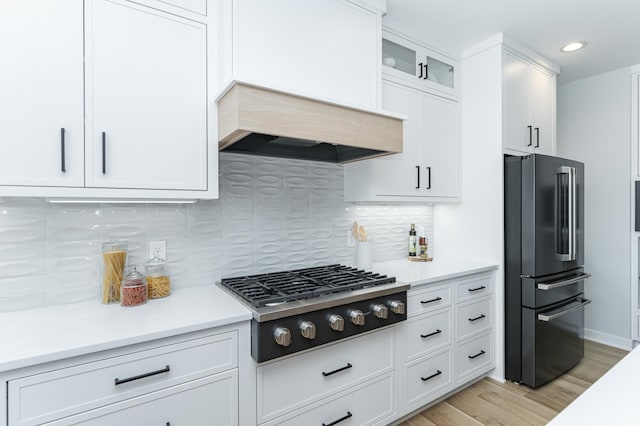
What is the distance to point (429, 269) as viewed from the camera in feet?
7.88

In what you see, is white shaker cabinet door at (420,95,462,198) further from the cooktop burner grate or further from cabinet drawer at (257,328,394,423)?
cabinet drawer at (257,328,394,423)

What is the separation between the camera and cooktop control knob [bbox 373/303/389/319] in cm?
173

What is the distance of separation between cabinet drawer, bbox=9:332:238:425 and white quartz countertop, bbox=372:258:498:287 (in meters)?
1.16

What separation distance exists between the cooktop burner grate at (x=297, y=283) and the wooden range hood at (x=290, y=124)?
2.33 feet

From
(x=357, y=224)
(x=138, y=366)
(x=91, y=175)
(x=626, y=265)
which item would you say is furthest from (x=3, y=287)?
(x=626, y=265)

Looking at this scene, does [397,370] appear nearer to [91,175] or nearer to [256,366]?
[256,366]

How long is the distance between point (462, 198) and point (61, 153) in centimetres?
268

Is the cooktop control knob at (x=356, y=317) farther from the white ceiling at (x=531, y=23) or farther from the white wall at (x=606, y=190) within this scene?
the white wall at (x=606, y=190)

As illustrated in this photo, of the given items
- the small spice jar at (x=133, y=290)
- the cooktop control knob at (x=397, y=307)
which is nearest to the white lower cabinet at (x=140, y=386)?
the small spice jar at (x=133, y=290)

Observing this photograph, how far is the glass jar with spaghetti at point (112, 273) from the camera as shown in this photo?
1561 mm

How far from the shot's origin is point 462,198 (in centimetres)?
284

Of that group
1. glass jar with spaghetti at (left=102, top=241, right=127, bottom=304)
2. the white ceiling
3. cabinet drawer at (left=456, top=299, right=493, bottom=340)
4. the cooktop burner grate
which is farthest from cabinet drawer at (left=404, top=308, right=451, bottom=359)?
the white ceiling

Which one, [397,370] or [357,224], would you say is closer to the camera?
[397,370]

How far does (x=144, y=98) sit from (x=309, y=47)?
886 millimetres
